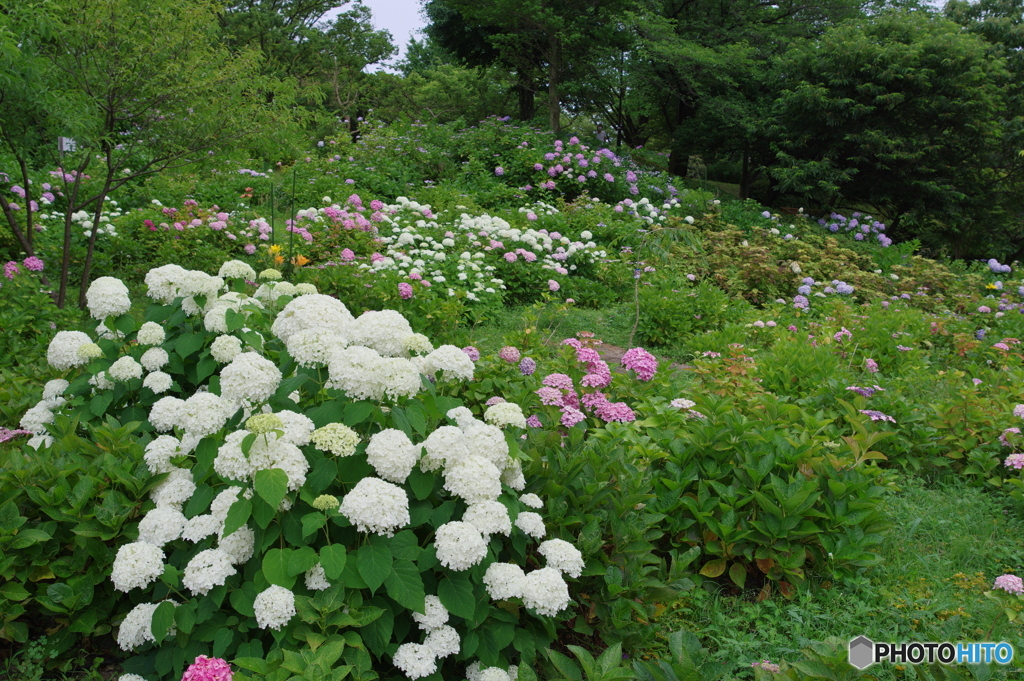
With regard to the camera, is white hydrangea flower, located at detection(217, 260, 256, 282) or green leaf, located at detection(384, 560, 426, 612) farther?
white hydrangea flower, located at detection(217, 260, 256, 282)

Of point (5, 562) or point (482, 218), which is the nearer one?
point (5, 562)

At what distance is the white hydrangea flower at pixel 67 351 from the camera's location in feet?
8.58

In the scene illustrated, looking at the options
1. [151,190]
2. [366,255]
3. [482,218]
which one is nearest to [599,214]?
[482,218]

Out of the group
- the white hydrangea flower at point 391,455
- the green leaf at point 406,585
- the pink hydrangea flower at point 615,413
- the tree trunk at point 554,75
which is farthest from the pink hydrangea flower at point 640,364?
the tree trunk at point 554,75

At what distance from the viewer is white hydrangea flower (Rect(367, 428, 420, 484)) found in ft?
5.92

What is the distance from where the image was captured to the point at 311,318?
2.18m

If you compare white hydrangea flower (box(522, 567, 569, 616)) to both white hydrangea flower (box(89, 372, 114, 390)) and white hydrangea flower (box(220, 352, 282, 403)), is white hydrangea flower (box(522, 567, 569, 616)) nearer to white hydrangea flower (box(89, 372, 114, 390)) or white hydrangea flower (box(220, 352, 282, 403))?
white hydrangea flower (box(220, 352, 282, 403))

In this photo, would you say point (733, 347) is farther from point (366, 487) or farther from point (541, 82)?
point (541, 82)

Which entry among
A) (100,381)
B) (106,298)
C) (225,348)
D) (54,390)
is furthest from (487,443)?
(54,390)

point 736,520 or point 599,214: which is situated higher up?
point 599,214

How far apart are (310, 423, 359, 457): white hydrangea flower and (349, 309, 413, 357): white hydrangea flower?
0.41m

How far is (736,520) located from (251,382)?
6.46 ft

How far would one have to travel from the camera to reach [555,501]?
235cm

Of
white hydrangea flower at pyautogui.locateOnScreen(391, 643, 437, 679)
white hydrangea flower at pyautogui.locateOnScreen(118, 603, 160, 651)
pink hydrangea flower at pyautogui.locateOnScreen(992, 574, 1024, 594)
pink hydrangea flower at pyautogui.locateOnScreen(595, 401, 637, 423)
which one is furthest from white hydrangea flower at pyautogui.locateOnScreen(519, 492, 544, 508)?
pink hydrangea flower at pyautogui.locateOnScreen(992, 574, 1024, 594)
